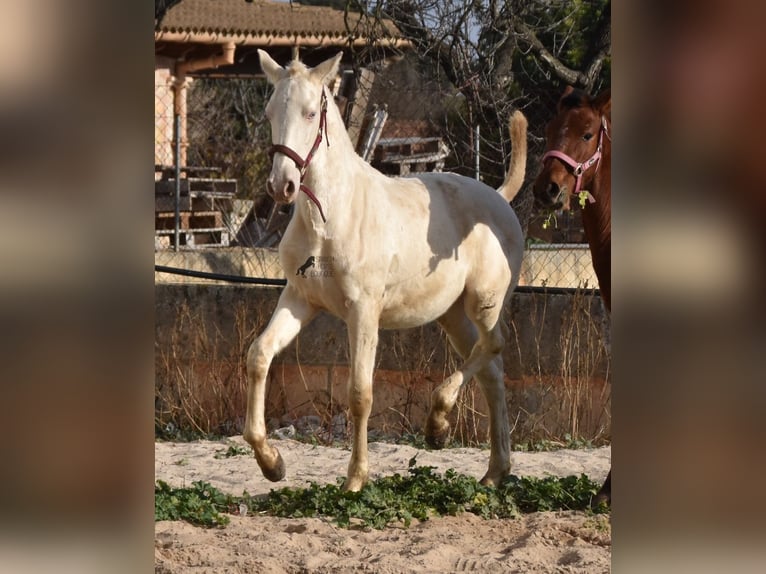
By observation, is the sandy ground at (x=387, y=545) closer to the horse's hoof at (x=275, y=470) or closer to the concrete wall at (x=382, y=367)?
the horse's hoof at (x=275, y=470)

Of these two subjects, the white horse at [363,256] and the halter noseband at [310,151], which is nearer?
the halter noseband at [310,151]

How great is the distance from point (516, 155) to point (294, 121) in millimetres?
1947

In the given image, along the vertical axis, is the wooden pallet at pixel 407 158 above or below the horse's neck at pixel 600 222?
above

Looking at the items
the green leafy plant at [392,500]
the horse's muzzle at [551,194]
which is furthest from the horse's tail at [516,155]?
the green leafy plant at [392,500]

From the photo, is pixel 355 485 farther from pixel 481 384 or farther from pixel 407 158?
pixel 407 158

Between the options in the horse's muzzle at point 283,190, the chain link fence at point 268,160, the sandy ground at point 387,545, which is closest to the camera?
the sandy ground at point 387,545

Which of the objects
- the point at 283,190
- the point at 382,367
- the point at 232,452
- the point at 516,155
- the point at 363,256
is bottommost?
the point at 232,452

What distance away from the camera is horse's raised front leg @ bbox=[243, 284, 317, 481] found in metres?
5.25

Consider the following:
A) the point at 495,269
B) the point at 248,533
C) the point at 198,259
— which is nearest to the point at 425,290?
the point at 495,269

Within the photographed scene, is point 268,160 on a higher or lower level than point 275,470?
higher

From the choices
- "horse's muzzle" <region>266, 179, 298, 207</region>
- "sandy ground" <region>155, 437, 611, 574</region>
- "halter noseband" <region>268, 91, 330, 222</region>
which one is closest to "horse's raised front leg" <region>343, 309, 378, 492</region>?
"sandy ground" <region>155, 437, 611, 574</region>

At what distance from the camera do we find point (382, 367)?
809 centimetres

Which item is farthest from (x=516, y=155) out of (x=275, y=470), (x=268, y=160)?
(x=268, y=160)

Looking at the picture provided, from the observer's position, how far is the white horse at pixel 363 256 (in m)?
5.23
